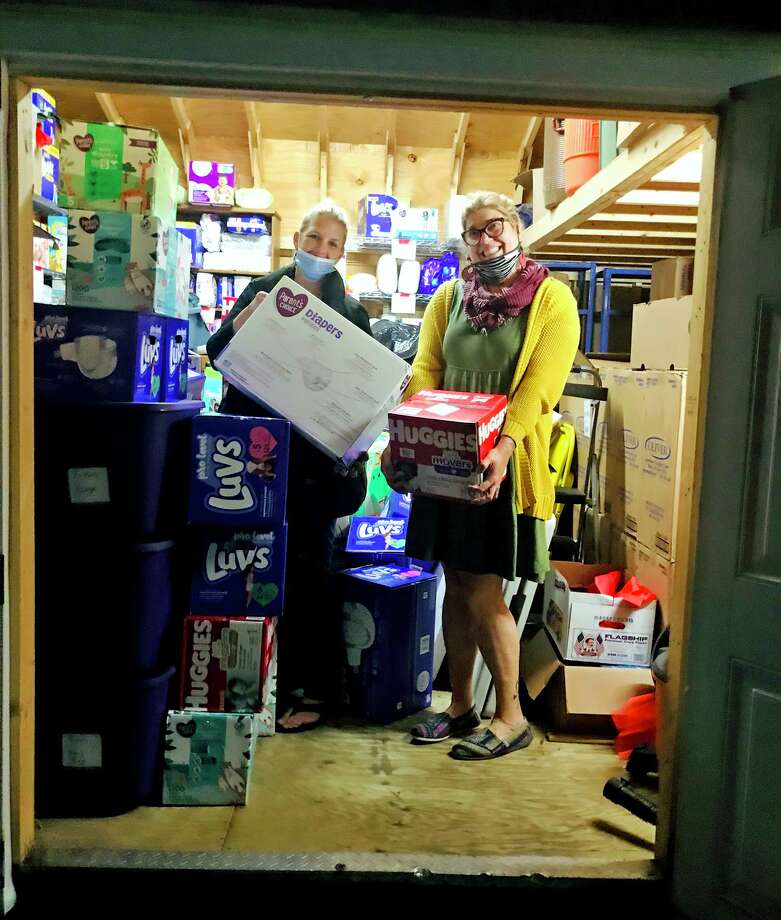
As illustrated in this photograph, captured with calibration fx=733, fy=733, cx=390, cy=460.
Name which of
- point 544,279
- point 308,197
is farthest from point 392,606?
point 308,197

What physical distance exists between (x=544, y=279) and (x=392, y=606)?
1.11 meters

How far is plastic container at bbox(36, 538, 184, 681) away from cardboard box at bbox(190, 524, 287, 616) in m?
0.19

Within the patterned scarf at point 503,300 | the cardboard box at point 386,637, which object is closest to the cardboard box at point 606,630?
the cardboard box at point 386,637

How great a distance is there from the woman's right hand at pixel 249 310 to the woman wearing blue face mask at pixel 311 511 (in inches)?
0.4

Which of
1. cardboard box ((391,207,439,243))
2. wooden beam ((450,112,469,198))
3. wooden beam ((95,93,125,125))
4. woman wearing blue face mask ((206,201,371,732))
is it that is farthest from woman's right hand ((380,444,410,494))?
wooden beam ((95,93,125,125))

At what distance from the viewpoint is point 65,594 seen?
1.79m

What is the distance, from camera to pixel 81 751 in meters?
1.81

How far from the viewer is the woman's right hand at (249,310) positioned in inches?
81.8

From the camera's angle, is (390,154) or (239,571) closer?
(239,571)

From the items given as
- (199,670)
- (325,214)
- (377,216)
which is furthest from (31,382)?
(377,216)

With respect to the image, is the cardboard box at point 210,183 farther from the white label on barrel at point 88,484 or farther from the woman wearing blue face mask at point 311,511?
the white label on barrel at point 88,484

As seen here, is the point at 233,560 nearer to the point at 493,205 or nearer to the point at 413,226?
the point at 493,205

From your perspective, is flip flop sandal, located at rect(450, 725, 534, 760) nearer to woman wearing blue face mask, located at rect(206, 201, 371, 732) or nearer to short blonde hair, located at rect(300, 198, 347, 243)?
woman wearing blue face mask, located at rect(206, 201, 371, 732)

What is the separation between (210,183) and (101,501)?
156 inches
